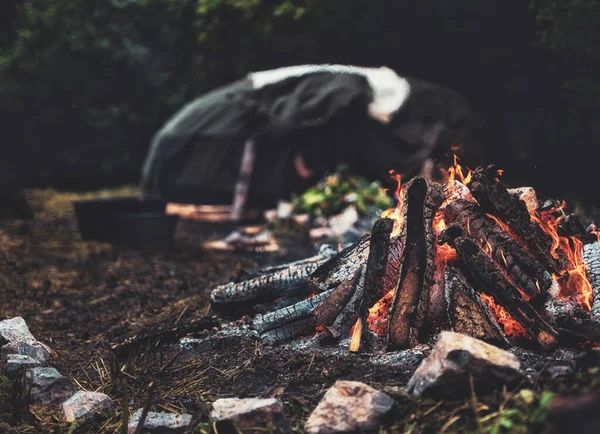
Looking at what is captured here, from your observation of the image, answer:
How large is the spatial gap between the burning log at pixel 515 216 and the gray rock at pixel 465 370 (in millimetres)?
1113

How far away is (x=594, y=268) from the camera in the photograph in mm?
3428

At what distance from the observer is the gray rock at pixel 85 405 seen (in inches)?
111

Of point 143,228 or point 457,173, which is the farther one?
point 143,228

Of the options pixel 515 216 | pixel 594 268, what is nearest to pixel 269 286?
pixel 515 216

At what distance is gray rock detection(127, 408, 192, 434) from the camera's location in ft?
8.32

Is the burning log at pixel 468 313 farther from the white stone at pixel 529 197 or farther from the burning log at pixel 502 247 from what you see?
the white stone at pixel 529 197

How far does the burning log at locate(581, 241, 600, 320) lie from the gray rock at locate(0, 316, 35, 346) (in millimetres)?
3355

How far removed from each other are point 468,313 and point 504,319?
10.0 inches

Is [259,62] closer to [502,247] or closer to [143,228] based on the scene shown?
[143,228]

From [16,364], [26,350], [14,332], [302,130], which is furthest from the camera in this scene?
[302,130]

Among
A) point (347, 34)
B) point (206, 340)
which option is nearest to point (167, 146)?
point (347, 34)

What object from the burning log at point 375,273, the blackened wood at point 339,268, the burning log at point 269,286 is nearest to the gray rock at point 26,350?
the burning log at point 269,286

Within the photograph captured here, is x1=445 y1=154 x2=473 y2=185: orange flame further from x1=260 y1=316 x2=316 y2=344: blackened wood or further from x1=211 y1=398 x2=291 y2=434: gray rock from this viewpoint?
x1=211 y1=398 x2=291 y2=434: gray rock

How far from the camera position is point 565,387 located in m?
2.24
